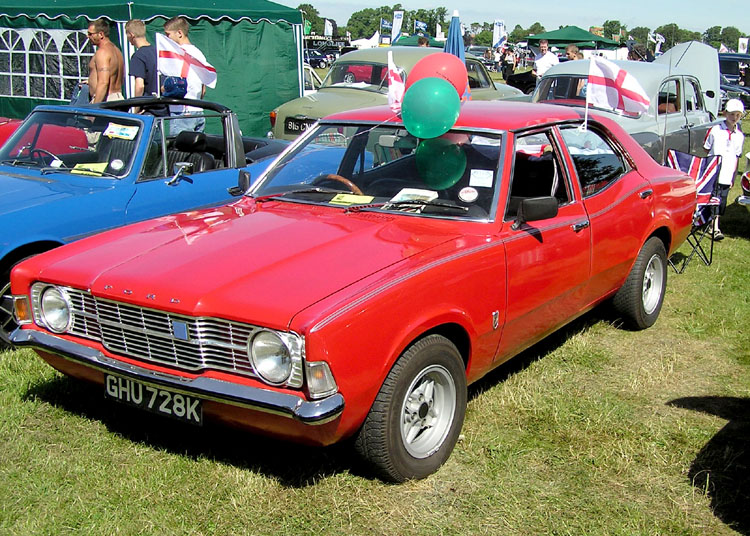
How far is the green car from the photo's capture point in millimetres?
11922

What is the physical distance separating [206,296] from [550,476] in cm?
185

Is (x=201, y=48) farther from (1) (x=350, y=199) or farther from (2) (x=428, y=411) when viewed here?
(2) (x=428, y=411)

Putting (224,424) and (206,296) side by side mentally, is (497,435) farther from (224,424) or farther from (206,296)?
(206,296)

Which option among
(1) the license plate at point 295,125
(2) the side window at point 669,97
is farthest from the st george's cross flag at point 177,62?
(2) the side window at point 669,97

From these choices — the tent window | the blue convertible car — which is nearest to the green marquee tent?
the tent window

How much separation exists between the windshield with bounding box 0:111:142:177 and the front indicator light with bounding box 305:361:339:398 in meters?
3.34

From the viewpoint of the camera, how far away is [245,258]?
3.53 meters

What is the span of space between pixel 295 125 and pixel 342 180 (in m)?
7.71

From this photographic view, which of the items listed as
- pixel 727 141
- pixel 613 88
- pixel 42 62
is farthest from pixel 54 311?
pixel 42 62

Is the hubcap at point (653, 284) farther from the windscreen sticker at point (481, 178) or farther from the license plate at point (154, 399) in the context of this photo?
the license plate at point (154, 399)

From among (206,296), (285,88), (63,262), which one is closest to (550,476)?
(206,296)

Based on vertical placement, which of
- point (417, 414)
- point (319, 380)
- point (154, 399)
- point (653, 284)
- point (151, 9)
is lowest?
point (653, 284)

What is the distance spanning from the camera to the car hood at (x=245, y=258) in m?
3.17

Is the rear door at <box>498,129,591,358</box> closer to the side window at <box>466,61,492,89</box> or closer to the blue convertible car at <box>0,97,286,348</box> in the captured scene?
the blue convertible car at <box>0,97,286,348</box>
